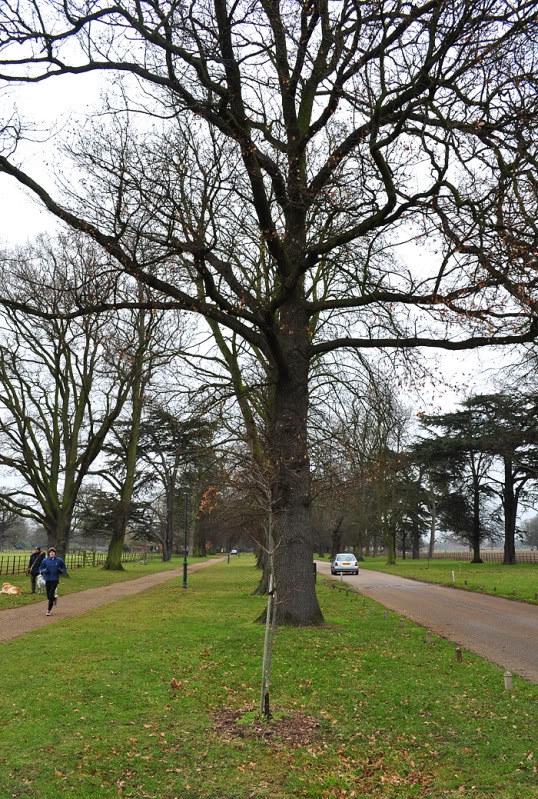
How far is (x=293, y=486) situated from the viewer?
1404 centimetres

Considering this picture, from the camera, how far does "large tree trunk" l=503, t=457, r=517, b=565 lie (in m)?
52.7

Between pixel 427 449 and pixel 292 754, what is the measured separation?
4738cm

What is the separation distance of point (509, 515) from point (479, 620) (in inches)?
1547

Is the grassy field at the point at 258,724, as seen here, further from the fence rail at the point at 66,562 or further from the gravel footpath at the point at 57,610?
the fence rail at the point at 66,562

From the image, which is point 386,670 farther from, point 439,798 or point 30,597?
point 30,597

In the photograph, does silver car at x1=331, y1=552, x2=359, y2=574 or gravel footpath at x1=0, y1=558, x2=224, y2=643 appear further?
silver car at x1=331, y1=552, x2=359, y2=574

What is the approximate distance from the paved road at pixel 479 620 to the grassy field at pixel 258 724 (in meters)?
0.87

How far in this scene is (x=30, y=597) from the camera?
75.5 feet

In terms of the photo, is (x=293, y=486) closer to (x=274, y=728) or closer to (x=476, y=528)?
(x=274, y=728)

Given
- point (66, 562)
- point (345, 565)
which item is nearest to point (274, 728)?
point (345, 565)

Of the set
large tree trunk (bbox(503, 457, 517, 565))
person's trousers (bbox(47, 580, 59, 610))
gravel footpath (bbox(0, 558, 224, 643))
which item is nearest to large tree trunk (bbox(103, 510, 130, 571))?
gravel footpath (bbox(0, 558, 224, 643))

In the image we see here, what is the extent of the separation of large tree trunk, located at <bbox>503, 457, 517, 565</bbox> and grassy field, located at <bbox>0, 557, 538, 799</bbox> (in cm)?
4328

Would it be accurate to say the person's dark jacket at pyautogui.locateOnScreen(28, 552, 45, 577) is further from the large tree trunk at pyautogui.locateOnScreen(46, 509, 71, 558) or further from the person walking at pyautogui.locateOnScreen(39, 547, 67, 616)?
the large tree trunk at pyautogui.locateOnScreen(46, 509, 71, 558)

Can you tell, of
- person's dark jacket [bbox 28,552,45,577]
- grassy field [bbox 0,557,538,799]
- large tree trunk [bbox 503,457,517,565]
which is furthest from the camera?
large tree trunk [bbox 503,457,517,565]
